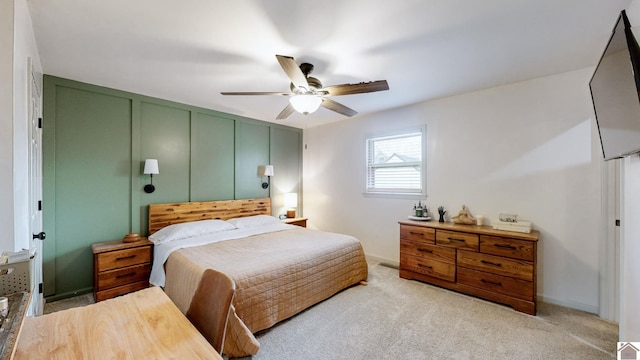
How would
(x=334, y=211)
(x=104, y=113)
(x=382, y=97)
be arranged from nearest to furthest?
1. (x=104, y=113)
2. (x=382, y=97)
3. (x=334, y=211)

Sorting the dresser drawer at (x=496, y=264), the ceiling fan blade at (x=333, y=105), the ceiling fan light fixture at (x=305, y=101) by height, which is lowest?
the dresser drawer at (x=496, y=264)

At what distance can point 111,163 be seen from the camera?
3.21 metres

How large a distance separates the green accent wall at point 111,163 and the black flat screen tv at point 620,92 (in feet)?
14.1

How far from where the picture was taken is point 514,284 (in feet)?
8.59

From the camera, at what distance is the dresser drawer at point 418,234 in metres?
3.21

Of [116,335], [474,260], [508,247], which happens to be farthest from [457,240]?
[116,335]

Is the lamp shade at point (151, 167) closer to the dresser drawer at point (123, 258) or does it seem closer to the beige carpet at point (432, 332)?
the dresser drawer at point (123, 258)

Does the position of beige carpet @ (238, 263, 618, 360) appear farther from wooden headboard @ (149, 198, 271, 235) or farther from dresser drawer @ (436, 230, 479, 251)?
wooden headboard @ (149, 198, 271, 235)

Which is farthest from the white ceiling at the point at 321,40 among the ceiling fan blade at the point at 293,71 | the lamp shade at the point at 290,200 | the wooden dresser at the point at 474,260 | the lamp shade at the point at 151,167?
the lamp shade at the point at 290,200

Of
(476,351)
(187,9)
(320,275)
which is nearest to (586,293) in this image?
(476,351)

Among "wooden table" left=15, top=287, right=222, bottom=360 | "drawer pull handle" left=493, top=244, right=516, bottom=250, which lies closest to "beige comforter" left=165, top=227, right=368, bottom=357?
"wooden table" left=15, top=287, right=222, bottom=360

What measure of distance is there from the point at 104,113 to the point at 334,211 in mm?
3703

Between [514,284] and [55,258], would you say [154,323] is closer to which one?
[55,258]

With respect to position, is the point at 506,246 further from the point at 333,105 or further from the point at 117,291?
the point at 117,291
